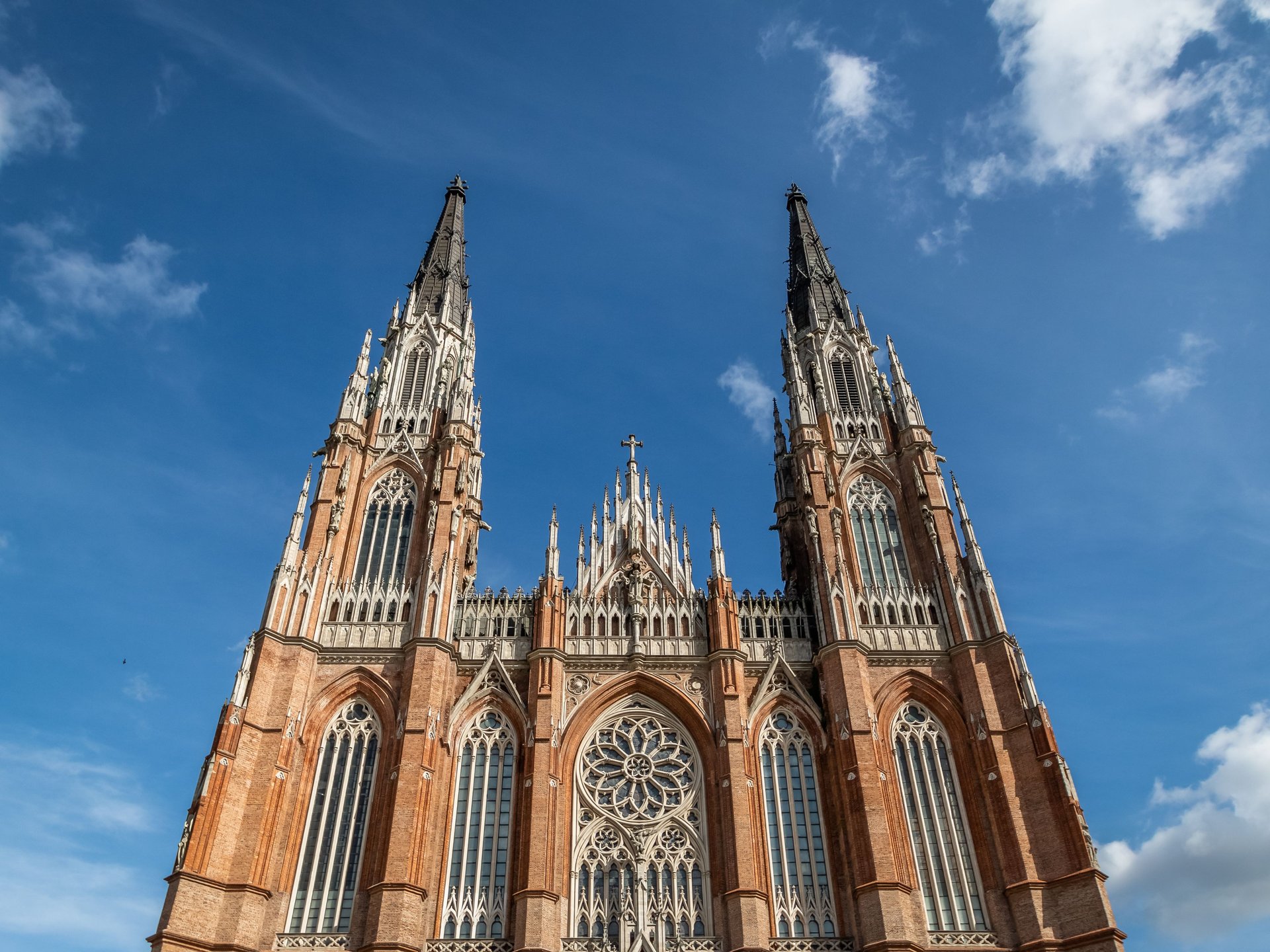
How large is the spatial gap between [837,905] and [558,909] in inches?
344

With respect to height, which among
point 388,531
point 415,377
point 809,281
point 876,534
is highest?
point 809,281

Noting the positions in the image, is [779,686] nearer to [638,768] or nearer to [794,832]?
[794,832]

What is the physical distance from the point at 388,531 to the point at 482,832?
13670 millimetres

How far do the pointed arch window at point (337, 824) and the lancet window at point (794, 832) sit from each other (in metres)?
13.4

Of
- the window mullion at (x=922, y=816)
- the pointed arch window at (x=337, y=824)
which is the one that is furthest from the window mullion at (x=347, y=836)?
the window mullion at (x=922, y=816)

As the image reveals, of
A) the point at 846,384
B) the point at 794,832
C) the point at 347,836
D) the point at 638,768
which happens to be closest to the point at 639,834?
the point at 638,768

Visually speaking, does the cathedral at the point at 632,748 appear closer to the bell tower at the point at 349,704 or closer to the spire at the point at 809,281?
the bell tower at the point at 349,704

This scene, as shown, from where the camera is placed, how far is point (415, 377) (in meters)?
47.2

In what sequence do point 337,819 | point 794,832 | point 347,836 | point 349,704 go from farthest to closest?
point 349,704 < point 794,832 < point 337,819 < point 347,836

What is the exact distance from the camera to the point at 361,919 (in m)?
29.0

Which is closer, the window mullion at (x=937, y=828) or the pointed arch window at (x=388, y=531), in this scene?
the window mullion at (x=937, y=828)

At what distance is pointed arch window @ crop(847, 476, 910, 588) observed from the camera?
38.6 m

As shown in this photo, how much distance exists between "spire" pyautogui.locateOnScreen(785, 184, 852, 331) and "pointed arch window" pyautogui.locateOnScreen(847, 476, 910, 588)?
40.7 feet

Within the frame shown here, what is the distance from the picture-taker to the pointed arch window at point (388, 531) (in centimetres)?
3831
